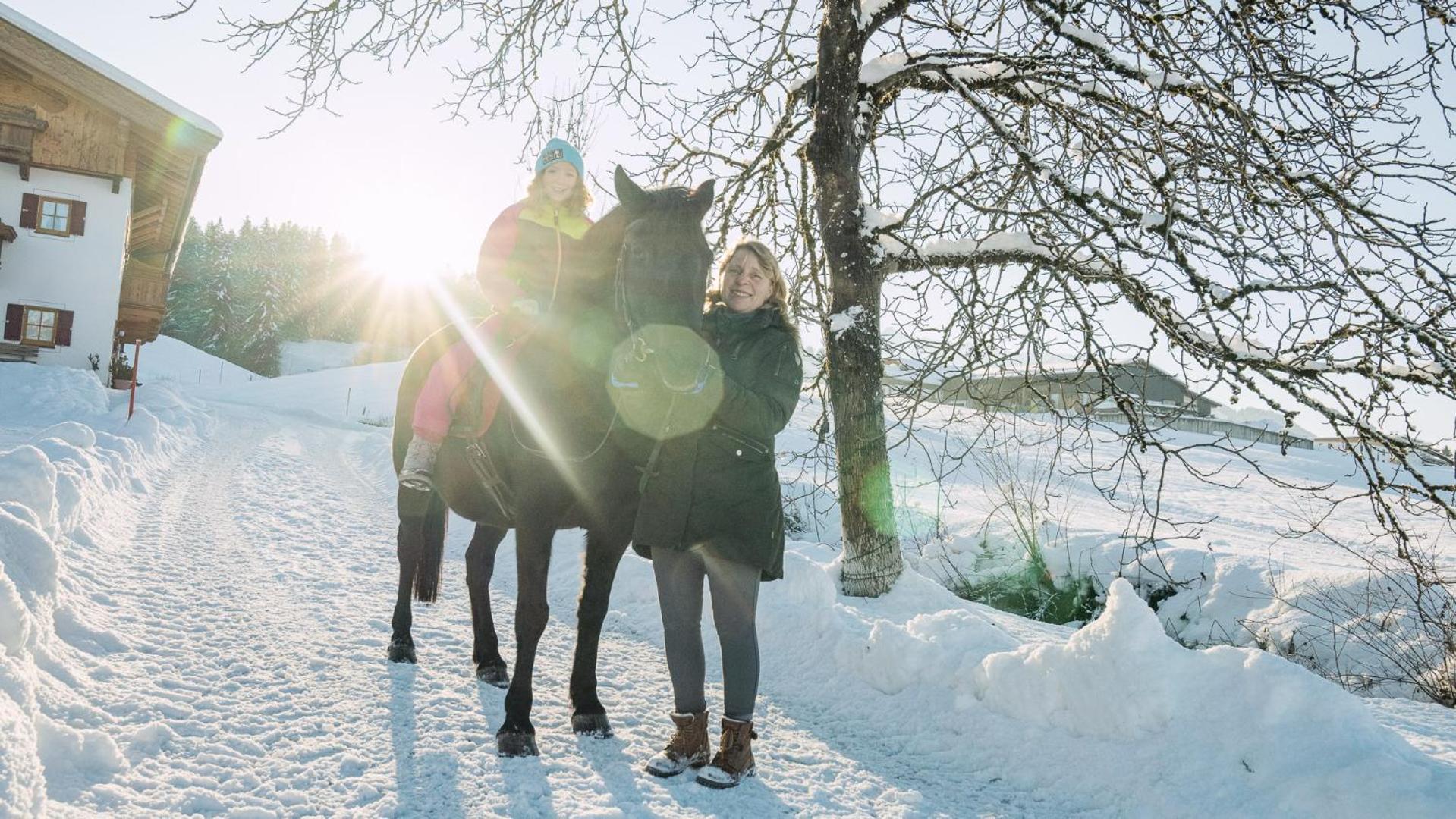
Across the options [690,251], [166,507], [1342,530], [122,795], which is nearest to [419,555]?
[122,795]

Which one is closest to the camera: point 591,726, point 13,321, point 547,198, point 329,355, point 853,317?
point 591,726

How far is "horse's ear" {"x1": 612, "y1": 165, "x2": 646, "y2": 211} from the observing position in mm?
2746

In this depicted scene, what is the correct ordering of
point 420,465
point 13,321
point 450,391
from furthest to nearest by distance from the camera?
point 13,321 < point 420,465 < point 450,391

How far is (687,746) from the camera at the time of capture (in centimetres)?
286

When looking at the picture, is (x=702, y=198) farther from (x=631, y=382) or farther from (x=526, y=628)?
(x=526, y=628)

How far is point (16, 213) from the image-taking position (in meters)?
16.9

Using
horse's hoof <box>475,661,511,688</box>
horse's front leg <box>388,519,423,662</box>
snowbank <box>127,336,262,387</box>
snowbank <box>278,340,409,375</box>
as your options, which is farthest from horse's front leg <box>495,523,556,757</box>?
snowbank <box>278,340,409,375</box>

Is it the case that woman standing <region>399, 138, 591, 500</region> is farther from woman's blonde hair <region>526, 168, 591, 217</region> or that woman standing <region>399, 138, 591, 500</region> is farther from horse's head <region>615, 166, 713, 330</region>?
horse's head <region>615, 166, 713, 330</region>

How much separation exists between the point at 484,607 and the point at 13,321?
1914cm

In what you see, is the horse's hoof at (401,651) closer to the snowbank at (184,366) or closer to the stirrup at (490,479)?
the stirrup at (490,479)

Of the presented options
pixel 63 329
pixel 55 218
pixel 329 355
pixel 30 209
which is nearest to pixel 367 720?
pixel 63 329

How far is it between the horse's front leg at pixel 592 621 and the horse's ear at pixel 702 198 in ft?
4.03

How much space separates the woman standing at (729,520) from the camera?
2.84 meters

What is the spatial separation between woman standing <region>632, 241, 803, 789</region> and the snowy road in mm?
223
